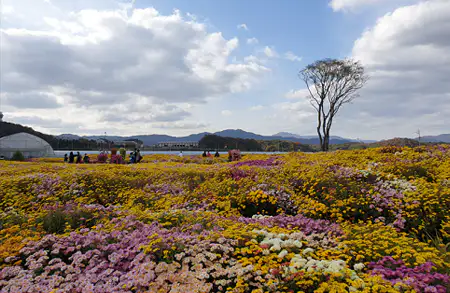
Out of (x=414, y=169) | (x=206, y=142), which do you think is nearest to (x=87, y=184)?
(x=414, y=169)

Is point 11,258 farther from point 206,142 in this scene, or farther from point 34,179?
point 206,142

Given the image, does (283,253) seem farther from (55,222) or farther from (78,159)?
(78,159)

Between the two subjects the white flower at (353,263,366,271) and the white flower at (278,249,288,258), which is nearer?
the white flower at (353,263,366,271)

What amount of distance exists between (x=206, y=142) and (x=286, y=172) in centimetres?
9958

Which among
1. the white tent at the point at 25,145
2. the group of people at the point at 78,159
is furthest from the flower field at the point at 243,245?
the white tent at the point at 25,145

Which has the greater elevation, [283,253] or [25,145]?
[25,145]

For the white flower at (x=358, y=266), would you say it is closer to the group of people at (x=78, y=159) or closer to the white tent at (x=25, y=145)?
the group of people at (x=78, y=159)

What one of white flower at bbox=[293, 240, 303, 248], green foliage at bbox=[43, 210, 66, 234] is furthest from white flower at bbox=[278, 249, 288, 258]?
green foliage at bbox=[43, 210, 66, 234]

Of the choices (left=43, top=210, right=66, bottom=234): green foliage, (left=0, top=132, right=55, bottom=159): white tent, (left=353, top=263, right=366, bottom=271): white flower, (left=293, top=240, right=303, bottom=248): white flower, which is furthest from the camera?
(left=0, top=132, right=55, bottom=159): white tent

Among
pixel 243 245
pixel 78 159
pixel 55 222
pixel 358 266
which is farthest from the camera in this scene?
pixel 78 159

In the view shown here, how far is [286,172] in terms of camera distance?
413 inches

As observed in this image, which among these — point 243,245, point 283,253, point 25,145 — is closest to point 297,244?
point 283,253

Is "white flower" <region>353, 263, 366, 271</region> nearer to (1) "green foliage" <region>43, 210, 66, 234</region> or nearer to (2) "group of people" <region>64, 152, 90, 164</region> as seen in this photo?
(1) "green foliage" <region>43, 210, 66, 234</region>

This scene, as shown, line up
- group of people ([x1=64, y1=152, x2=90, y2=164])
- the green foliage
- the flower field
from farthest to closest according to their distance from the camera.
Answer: group of people ([x1=64, y1=152, x2=90, y2=164]), the green foliage, the flower field
